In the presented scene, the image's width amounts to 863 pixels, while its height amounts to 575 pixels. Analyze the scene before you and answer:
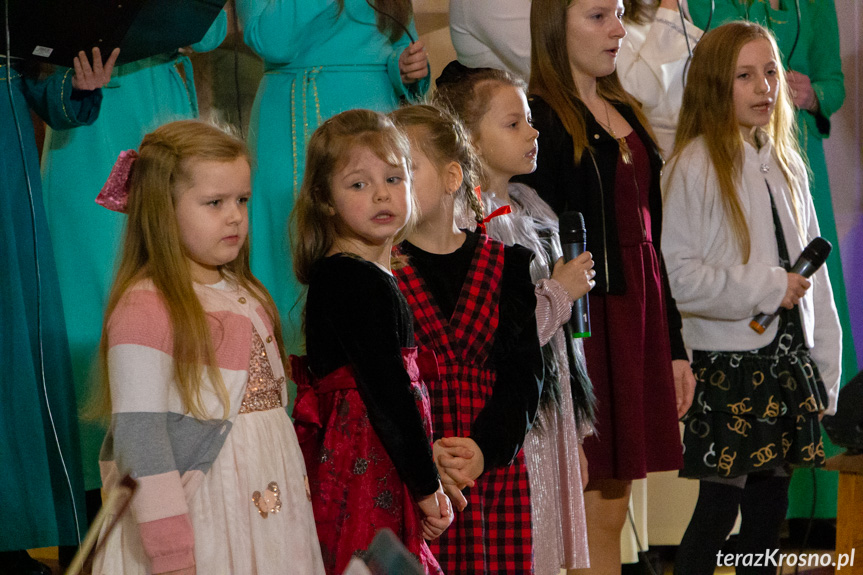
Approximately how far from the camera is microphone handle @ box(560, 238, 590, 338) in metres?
2.12

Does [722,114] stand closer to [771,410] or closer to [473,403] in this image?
[771,410]

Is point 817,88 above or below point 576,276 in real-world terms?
above

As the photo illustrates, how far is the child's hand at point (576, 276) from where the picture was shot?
2.10 metres

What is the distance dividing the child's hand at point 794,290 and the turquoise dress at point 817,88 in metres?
0.90

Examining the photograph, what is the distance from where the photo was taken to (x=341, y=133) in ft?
5.98

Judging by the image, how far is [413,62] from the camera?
263 centimetres

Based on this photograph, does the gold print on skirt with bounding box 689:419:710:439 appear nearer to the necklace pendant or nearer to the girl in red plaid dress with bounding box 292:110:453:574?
the necklace pendant

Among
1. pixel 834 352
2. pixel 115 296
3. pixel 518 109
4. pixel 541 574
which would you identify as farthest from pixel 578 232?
pixel 834 352

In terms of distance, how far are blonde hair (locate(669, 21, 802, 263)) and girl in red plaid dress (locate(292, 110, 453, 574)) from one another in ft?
4.28

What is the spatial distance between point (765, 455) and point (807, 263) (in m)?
0.53

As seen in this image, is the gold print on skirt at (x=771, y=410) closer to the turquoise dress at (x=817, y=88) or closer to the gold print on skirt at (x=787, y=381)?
the gold print on skirt at (x=787, y=381)

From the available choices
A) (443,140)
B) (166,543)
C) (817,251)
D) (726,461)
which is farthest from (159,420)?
(817,251)

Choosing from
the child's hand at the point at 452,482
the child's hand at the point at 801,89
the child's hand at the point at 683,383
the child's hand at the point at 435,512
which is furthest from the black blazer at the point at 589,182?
the child's hand at the point at 801,89

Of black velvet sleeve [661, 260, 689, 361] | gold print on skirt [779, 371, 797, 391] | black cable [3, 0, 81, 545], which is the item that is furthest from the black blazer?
black cable [3, 0, 81, 545]
